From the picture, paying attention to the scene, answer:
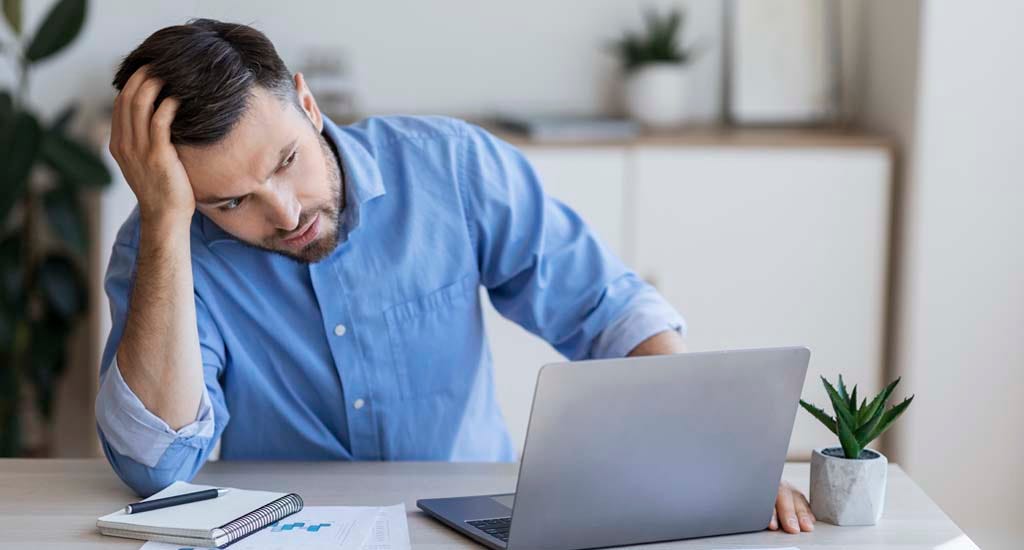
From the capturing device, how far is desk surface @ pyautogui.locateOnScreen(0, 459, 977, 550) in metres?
1.41

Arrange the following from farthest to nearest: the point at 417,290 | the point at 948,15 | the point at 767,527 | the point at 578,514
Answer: the point at 948,15, the point at 417,290, the point at 767,527, the point at 578,514

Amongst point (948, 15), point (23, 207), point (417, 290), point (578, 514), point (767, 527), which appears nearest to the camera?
point (578, 514)

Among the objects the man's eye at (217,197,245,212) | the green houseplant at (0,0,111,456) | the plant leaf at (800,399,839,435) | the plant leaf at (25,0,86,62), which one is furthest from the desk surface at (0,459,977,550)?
the plant leaf at (25,0,86,62)

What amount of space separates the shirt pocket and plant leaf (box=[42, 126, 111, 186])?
63.3 inches

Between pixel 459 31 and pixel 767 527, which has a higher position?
pixel 459 31

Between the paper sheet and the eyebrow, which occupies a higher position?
the eyebrow

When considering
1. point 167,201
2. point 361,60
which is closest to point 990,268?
point 361,60

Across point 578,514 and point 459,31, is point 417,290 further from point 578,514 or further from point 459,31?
point 459,31

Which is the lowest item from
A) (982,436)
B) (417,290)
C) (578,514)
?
(982,436)

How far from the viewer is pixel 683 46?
359 cm

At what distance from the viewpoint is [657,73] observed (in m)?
3.44

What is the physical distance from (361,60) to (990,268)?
1.81 meters

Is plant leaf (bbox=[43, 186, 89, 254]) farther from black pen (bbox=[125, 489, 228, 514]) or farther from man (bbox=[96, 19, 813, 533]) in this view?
black pen (bbox=[125, 489, 228, 514])

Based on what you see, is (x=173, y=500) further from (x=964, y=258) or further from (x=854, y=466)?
(x=964, y=258)
